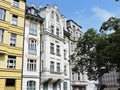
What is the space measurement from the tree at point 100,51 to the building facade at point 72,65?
4.83 m

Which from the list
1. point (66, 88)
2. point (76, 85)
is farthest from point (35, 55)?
point (76, 85)

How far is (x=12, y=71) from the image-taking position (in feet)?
84.2

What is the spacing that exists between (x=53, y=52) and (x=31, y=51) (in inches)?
176

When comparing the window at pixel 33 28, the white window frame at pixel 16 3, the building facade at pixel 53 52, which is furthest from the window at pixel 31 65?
the white window frame at pixel 16 3

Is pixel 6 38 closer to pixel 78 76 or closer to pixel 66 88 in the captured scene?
pixel 66 88

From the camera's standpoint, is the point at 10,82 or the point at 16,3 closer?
the point at 10,82

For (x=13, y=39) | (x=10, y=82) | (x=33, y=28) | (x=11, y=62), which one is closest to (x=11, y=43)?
(x=13, y=39)

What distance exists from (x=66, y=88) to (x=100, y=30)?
42.8 feet

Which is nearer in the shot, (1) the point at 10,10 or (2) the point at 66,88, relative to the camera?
(1) the point at 10,10

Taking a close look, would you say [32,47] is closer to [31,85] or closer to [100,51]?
[31,85]

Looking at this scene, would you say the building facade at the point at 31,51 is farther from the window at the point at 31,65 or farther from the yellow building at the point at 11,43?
the yellow building at the point at 11,43

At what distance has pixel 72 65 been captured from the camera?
3772 cm

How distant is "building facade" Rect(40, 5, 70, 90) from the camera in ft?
98.6

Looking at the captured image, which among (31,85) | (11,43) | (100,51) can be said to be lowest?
(31,85)
